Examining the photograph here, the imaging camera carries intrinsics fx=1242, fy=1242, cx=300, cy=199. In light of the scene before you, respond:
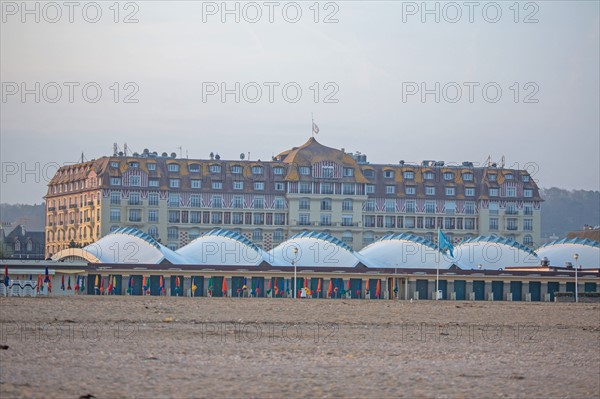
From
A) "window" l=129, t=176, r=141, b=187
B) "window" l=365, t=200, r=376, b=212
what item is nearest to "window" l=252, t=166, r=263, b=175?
"window" l=365, t=200, r=376, b=212

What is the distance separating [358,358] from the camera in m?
30.8

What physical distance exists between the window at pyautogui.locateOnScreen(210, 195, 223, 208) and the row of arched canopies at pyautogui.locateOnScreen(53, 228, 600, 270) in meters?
32.4

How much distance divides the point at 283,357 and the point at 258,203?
110m

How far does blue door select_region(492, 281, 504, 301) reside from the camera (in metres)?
94.8

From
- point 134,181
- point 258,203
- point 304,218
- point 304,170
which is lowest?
point 304,218

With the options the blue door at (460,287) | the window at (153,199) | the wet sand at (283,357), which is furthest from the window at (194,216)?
the wet sand at (283,357)

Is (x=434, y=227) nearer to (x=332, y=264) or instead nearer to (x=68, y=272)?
(x=332, y=264)

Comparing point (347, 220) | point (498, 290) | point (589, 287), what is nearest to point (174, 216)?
point (347, 220)

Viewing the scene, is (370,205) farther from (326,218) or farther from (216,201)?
(216,201)

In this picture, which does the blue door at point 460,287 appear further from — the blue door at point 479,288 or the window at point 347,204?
the window at point 347,204

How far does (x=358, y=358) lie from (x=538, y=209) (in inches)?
4775

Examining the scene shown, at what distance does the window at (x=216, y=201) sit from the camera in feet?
456

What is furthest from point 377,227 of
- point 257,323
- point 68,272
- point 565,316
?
point 257,323

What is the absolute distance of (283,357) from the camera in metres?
30.5
